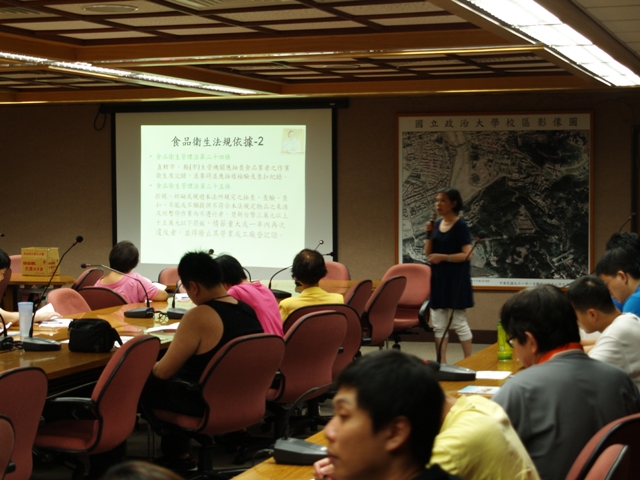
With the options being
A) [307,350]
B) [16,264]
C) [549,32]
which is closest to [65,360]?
[307,350]

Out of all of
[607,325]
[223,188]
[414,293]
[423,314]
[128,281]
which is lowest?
[423,314]

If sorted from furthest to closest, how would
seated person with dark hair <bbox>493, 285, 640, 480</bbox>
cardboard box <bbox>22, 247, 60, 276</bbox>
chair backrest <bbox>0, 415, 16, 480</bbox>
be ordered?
1. cardboard box <bbox>22, 247, 60, 276</bbox>
2. chair backrest <bbox>0, 415, 16, 480</bbox>
3. seated person with dark hair <bbox>493, 285, 640, 480</bbox>

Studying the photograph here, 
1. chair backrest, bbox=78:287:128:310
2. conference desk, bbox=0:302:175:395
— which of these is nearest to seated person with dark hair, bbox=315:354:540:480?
conference desk, bbox=0:302:175:395

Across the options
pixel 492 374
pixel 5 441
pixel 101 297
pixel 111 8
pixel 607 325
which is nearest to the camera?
pixel 5 441

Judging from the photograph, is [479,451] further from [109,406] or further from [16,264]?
[16,264]

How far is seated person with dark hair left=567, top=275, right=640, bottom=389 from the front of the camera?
324 cm

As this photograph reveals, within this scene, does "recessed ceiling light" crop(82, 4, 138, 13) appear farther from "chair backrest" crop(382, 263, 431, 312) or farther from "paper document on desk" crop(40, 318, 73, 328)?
"chair backrest" crop(382, 263, 431, 312)

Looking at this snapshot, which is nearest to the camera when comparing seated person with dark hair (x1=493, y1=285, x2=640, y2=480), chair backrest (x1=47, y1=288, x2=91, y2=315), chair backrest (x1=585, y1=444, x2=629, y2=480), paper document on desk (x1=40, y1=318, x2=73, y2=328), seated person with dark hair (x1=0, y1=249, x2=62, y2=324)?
chair backrest (x1=585, y1=444, x2=629, y2=480)

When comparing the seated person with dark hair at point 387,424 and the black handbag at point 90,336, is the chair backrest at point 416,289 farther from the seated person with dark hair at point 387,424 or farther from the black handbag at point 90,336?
the seated person with dark hair at point 387,424

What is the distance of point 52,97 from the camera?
32.2 ft

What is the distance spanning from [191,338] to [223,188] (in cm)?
586

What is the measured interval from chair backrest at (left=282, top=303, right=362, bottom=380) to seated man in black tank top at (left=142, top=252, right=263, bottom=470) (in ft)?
2.46

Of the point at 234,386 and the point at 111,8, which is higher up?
the point at 111,8

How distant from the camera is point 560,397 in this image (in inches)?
94.2
